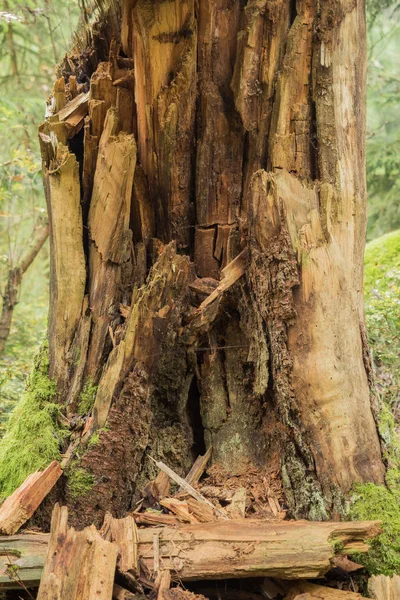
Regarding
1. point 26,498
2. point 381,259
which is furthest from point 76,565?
point 381,259

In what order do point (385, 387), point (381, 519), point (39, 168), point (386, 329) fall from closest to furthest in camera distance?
point (381, 519)
point (385, 387)
point (386, 329)
point (39, 168)

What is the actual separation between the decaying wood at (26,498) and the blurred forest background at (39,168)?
1648 millimetres

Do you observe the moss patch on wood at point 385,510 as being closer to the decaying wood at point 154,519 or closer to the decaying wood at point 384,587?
the decaying wood at point 384,587

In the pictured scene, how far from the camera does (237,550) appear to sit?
262cm

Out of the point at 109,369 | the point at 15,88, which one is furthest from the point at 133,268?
the point at 15,88

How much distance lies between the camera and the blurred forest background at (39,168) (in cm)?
545

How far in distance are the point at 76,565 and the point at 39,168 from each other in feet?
21.1

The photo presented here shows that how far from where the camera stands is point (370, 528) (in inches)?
104

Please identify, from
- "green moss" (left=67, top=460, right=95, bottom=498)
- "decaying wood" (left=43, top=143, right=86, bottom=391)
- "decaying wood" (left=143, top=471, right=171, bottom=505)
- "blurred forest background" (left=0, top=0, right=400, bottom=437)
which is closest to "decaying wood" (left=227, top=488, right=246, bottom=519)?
"decaying wood" (left=143, top=471, right=171, bottom=505)

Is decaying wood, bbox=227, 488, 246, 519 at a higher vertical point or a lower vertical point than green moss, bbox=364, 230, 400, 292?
lower

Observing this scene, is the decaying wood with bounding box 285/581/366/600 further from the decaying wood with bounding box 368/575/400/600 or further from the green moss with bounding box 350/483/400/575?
the green moss with bounding box 350/483/400/575

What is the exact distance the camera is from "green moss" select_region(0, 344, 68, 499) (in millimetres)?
3215

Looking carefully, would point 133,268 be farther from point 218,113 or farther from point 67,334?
point 218,113

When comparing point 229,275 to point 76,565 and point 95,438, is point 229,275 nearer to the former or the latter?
point 95,438
